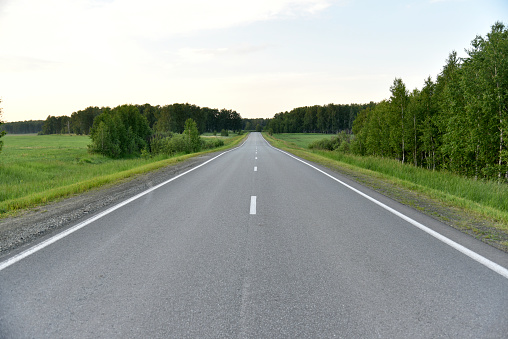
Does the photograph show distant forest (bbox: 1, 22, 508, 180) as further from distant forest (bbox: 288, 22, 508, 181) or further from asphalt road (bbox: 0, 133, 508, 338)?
asphalt road (bbox: 0, 133, 508, 338)

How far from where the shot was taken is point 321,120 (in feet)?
517

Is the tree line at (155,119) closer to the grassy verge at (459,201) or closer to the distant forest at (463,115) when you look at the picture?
the distant forest at (463,115)

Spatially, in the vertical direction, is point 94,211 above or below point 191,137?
below

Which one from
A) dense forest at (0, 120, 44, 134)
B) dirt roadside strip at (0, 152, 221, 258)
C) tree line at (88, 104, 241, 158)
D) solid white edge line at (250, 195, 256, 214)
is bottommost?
dirt roadside strip at (0, 152, 221, 258)

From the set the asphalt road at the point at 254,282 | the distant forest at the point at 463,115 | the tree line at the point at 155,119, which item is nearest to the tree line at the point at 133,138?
the distant forest at the point at 463,115

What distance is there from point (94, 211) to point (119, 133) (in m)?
52.0

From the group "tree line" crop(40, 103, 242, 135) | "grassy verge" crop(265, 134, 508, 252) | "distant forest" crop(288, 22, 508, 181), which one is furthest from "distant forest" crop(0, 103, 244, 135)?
"grassy verge" crop(265, 134, 508, 252)

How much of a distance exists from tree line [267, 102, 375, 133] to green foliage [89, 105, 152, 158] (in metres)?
94.5

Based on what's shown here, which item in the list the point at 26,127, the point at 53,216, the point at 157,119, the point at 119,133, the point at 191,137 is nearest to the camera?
the point at 53,216

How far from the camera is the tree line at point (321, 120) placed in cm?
15000

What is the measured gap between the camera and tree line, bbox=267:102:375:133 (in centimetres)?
15000

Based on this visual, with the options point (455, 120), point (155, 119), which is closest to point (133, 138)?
point (455, 120)

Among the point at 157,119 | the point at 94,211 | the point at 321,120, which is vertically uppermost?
the point at 321,120

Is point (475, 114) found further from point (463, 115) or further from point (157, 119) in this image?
point (157, 119)
